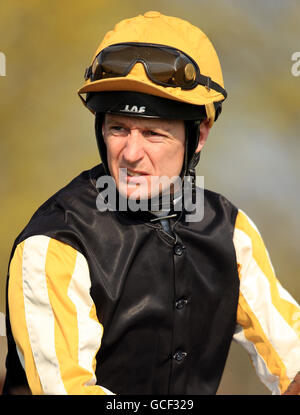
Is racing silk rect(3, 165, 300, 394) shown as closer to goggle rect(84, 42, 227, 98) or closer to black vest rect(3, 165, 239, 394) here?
black vest rect(3, 165, 239, 394)

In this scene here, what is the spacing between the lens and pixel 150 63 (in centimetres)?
244

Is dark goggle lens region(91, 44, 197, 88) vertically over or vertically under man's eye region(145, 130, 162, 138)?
over

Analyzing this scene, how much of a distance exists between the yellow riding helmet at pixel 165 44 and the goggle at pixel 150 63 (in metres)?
0.02

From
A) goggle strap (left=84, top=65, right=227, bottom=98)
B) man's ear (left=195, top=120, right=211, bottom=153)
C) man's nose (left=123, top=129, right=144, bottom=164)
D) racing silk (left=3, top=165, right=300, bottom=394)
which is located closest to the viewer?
racing silk (left=3, top=165, right=300, bottom=394)

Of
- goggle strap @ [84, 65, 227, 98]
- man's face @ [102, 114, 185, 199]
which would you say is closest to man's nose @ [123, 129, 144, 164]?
man's face @ [102, 114, 185, 199]

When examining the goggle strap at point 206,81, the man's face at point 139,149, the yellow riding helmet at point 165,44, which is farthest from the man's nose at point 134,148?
the goggle strap at point 206,81

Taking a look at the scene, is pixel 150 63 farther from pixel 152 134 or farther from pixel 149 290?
pixel 149 290

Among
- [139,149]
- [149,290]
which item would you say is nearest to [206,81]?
[139,149]

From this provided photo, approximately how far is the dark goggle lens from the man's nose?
193 mm

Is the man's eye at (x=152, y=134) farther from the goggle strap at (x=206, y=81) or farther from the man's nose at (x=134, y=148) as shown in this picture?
the goggle strap at (x=206, y=81)

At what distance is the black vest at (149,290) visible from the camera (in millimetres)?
2461

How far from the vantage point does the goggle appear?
2.43 m
